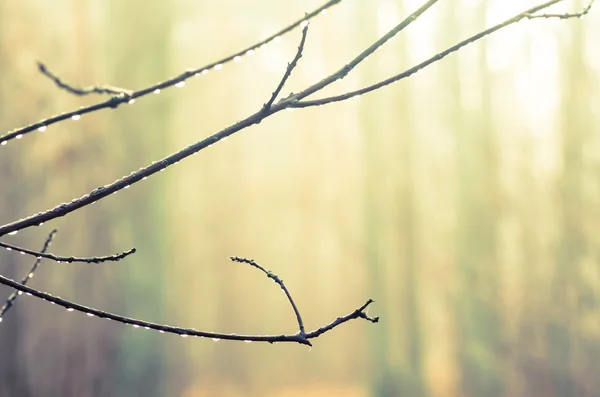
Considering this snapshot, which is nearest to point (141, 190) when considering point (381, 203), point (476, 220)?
point (381, 203)

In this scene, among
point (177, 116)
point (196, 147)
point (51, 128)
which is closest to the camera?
point (196, 147)

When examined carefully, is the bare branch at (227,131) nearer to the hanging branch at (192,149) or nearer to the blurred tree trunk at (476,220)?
the hanging branch at (192,149)

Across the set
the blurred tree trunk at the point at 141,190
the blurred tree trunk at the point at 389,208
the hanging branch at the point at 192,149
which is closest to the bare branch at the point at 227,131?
the hanging branch at the point at 192,149

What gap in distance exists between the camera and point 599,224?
1.87 m

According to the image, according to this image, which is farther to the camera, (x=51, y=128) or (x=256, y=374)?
(x=256, y=374)

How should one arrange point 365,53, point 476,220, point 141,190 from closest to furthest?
point 365,53 < point 141,190 < point 476,220

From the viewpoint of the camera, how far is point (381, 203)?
1904mm

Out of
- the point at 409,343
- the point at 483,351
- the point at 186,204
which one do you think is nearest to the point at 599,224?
the point at 483,351

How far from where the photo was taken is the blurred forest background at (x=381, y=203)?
185cm

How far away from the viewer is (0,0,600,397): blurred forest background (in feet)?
6.06

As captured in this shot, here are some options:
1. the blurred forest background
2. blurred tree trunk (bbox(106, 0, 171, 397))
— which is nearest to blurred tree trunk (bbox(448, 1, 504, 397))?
the blurred forest background

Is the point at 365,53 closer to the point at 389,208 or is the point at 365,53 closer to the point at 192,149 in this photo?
the point at 192,149

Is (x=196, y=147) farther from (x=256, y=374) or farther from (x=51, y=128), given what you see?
(x=256, y=374)

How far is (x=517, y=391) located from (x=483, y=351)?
0.17 meters
